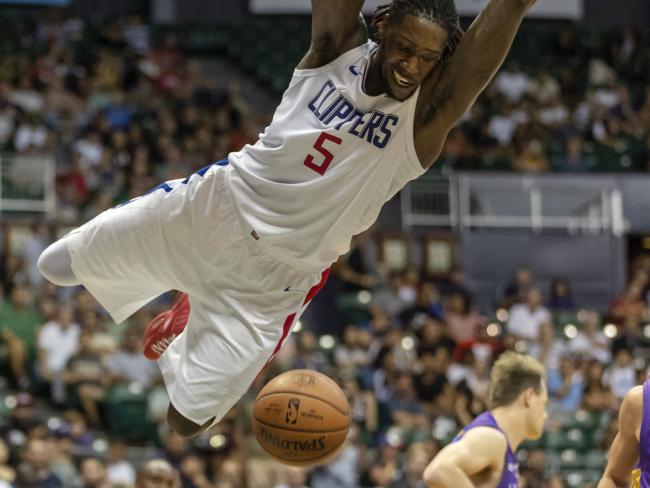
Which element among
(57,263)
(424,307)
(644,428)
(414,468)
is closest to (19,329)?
(414,468)

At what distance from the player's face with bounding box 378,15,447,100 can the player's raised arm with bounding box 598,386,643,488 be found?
1643 mm

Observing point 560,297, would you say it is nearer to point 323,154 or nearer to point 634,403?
point 634,403

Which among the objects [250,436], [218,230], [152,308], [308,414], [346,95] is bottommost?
[250,436]

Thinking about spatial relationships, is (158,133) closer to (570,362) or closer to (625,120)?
(570,362)

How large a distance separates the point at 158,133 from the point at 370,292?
3.35 m

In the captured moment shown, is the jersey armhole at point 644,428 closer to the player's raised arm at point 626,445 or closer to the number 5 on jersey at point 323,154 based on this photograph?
the player's raised arm at point 626,445

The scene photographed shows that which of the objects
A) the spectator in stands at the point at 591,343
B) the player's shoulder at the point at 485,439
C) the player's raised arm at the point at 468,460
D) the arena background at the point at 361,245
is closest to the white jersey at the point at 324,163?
the player's raised arm at the point at 468,460

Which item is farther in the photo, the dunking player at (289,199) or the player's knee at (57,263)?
the player's knee at (57,263)

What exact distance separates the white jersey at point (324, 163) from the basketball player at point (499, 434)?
4.26 feet

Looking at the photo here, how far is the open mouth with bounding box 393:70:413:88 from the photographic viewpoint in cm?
455

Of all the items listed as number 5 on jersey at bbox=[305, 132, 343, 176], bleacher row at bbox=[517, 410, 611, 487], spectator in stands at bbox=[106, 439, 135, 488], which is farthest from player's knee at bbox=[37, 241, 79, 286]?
bleacher row at bbox=[517, 410, 611, 487]

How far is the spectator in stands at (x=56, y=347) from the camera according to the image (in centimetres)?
1121

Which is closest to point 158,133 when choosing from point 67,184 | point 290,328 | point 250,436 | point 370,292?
point 67,184

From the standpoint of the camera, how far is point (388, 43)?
4.55 meters
